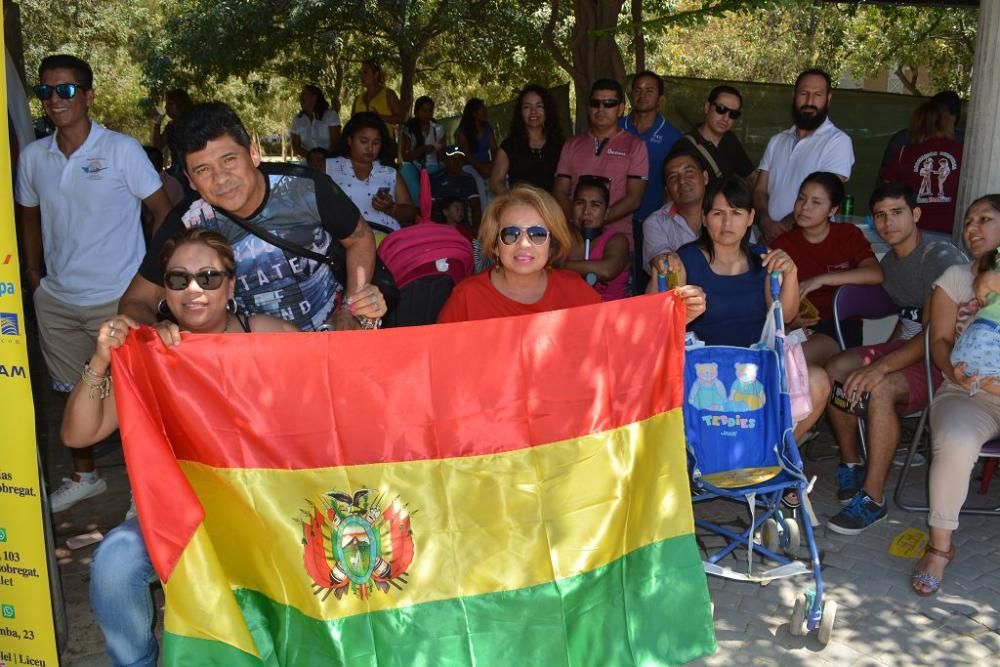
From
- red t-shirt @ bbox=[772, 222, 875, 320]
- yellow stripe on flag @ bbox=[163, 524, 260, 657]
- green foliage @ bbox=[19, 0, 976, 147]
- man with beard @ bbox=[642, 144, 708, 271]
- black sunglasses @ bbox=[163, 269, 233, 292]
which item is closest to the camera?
yellow stripe on flag @ bbox=[163, 524, 260, 657]

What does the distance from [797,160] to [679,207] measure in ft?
3.08

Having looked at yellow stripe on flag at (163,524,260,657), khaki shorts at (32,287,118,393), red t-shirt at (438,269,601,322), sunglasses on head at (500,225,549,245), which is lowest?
yellow stripe on flag at (163,524,260,657)

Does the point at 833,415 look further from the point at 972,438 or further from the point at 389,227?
the point at 389,227

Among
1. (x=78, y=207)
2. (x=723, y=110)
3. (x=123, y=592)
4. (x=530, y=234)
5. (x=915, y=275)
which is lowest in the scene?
(x=123, y=592)

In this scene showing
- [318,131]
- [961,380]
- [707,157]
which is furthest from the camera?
[318,131]

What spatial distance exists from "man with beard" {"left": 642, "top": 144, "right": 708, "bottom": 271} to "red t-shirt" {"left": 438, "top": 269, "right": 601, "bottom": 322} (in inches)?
64.9

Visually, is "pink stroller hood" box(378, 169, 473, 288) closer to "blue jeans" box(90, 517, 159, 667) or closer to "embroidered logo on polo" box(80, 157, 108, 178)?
"embroidered logo on polo" box(80, 157, 108, 178)

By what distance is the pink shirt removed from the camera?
634 cm

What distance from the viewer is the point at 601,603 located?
10.9ft

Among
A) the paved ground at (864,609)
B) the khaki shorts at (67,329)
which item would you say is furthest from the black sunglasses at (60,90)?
the paved ground at (864,609)

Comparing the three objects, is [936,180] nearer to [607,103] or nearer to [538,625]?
[607,103]

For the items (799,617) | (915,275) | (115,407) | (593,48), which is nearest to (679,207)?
(915,275)

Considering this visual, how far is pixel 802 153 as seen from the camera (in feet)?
19.9

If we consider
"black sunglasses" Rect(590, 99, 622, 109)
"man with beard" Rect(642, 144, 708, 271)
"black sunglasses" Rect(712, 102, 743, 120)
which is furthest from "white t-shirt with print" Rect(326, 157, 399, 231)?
"black sunglasses" Rect(712, 102, 743, 120)
